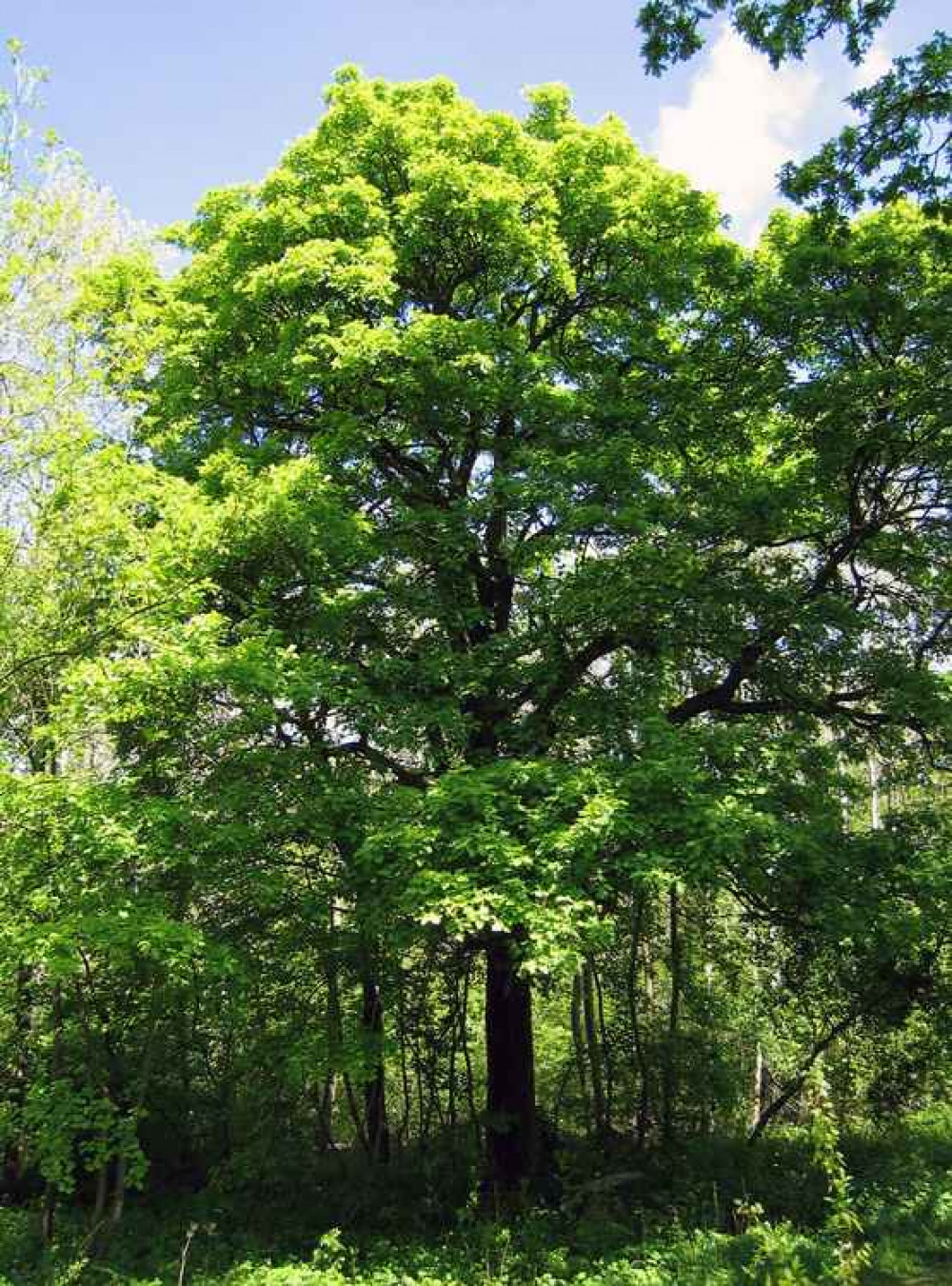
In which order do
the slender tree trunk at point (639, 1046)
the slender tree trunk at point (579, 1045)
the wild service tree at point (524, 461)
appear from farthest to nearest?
the slender tree trunk at point (579, 1045) < the slender tree trunk at point (639, 1046) < the wild service tree at point (524, 461)

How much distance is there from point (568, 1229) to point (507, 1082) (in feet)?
6.99

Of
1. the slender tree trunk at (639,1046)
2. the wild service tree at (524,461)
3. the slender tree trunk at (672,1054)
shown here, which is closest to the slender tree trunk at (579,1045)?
the slender tree trunk at (639,1046)

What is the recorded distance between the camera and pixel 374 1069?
373 inches

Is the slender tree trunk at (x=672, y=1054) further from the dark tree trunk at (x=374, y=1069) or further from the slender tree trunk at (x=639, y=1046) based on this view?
the dark tree trunk at (x=374, y=1069)

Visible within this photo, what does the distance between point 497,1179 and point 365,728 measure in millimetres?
6092

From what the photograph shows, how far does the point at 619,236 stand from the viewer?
11.9 meters

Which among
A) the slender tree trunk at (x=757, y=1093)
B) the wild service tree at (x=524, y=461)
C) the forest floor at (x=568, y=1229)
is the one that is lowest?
the slender tree trunk at (x=757, y=1093)

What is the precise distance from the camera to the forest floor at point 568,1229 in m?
7.53

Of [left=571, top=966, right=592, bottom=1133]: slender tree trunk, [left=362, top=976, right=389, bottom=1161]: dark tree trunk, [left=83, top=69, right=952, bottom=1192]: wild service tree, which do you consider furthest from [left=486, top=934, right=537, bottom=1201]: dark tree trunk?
[left=571, top=966, right=592, bottom=1133]: slender tree trunk

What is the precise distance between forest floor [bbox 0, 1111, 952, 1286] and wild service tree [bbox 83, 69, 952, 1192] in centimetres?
156

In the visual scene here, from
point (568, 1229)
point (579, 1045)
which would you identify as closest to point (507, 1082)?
point (568, 1229)

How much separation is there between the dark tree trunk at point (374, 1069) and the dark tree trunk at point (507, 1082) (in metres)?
1.52

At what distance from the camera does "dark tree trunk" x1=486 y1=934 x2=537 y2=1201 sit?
1128cm

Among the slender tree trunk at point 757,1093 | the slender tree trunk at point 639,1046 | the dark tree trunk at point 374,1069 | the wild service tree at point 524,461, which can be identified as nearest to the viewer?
the dark tree trunk at point 374,1069
